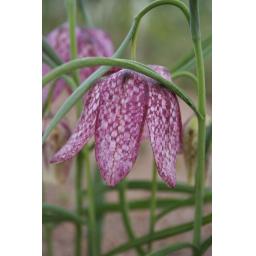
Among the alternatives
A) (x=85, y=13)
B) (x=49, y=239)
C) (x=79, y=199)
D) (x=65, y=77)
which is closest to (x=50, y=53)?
(x=65, y=77)

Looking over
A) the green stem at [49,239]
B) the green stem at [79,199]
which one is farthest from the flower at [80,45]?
the green stem at [49,239]

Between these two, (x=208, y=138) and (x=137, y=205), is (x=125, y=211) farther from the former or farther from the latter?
(x=208, y=138)

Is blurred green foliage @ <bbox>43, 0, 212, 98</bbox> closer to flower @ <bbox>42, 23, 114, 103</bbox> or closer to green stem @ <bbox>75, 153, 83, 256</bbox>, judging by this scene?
flower @ <bbox>42, 23, 114, 103</bbox>

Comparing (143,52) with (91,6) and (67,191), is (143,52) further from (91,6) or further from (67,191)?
(67,191)

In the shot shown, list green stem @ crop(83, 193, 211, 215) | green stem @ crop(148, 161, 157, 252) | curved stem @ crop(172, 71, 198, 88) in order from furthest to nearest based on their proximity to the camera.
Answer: green stem @ crop(83, 193, 211, 215) < green stem @ crop(148, 161, 157, 252) < curved stem @ crop(172, 71, 198, 88)

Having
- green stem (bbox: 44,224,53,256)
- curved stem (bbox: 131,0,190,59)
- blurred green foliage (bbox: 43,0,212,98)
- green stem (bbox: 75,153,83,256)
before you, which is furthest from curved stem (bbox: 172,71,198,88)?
green stem (bbox: 44,224,53,256)
